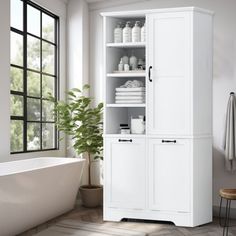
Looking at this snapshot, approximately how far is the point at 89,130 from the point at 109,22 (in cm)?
140

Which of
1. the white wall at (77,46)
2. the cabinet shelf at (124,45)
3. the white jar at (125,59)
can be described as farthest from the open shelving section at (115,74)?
the white wall at (77,46)

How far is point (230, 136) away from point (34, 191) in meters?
2.31

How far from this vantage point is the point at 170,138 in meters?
4.43

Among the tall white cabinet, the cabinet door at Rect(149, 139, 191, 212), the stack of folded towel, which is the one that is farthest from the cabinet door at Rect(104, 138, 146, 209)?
the stack of folded towel

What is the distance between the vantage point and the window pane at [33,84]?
16.8 ft

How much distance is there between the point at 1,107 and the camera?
175 inches

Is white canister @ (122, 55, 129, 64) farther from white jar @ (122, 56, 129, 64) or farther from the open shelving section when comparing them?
the open shelving section

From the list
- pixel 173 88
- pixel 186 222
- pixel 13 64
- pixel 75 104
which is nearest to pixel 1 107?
pixel 13 64

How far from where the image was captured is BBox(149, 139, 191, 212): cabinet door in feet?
14.4

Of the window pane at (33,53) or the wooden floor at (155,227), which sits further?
the window pane at (33,53)

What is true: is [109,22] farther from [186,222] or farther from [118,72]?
[186,222]

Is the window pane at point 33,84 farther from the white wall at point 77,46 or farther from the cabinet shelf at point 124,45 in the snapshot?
the cabinet shelf at point 124,45

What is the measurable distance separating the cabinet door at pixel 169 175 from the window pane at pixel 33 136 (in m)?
1.59

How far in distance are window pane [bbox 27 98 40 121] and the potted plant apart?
244 mm
